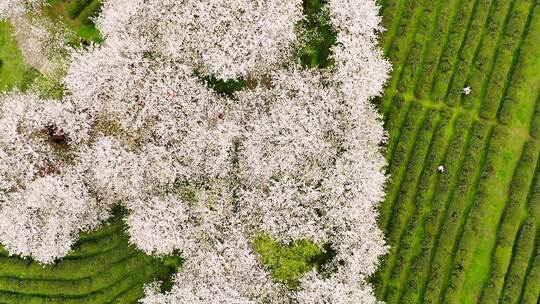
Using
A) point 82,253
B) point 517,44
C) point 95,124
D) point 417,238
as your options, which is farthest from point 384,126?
point 82,253

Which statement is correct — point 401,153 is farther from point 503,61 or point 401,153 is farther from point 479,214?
point 503,61

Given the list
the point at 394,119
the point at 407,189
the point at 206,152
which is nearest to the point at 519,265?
the point at 407,189

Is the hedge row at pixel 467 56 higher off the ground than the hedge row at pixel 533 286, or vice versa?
the hedge row at pixel 467 56

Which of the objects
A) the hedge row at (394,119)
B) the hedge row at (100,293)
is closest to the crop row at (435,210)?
the hedge row at (394,119)

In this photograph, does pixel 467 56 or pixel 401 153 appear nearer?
pixel 401 153

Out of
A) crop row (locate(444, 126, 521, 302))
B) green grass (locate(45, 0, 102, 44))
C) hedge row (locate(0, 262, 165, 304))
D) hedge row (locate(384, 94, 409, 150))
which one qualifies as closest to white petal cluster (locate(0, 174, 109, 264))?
hedge row (locate(0, 262, 165, 304))

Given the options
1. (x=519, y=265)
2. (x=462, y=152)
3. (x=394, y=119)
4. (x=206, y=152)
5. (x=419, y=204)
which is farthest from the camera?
(x=462, y=152)

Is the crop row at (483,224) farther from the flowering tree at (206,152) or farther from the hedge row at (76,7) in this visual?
the hedge row at (76,7)
